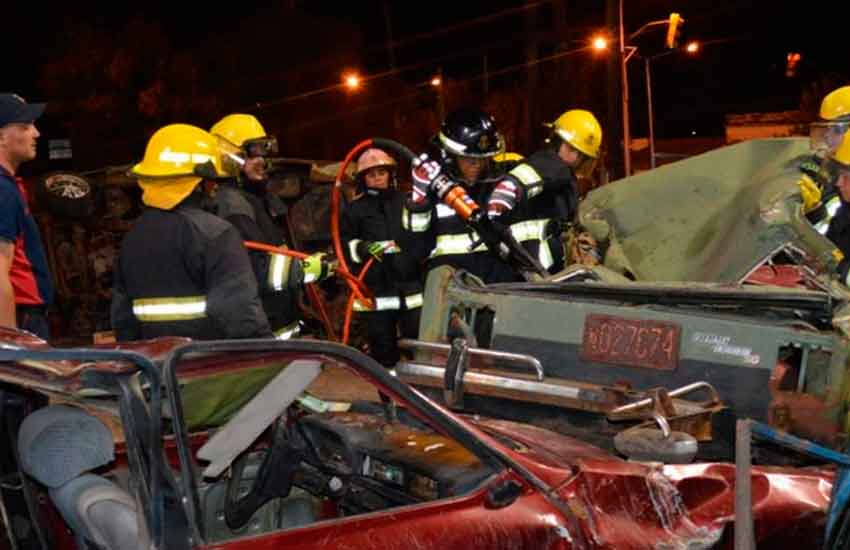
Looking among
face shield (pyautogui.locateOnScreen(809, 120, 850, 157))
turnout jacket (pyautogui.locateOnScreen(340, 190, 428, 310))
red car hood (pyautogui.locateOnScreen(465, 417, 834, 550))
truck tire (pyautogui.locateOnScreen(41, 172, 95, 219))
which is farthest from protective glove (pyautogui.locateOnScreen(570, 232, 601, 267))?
truck tire (pyautogui.locateOnScreen(41, 172, 95, 219))

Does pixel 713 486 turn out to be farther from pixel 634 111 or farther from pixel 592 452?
pixel 634 111

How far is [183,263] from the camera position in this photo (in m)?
4.44

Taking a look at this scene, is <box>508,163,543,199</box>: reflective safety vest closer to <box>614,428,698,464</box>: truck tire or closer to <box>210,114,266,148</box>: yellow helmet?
<box>210,114,266,148</box>: yellow helmet

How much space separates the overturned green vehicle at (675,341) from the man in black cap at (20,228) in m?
1.94

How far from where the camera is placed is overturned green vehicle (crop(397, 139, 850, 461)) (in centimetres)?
419

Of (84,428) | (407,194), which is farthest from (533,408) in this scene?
(407,194)

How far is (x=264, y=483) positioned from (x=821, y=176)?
3.97m

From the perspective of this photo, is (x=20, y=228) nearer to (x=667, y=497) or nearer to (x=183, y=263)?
(x=183, y=263)

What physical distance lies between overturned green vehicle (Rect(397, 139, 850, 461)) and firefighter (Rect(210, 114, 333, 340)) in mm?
743

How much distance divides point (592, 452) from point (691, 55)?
174 ft

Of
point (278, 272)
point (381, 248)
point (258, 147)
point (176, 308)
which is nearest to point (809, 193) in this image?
point (381, 248)

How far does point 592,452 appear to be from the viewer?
3.47 metres

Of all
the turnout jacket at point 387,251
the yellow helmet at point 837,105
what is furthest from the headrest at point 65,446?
the yellow helmet at point 837,105

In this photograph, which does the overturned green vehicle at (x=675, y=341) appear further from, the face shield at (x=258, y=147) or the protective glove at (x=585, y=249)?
the face shield at (x=258, y=147)
